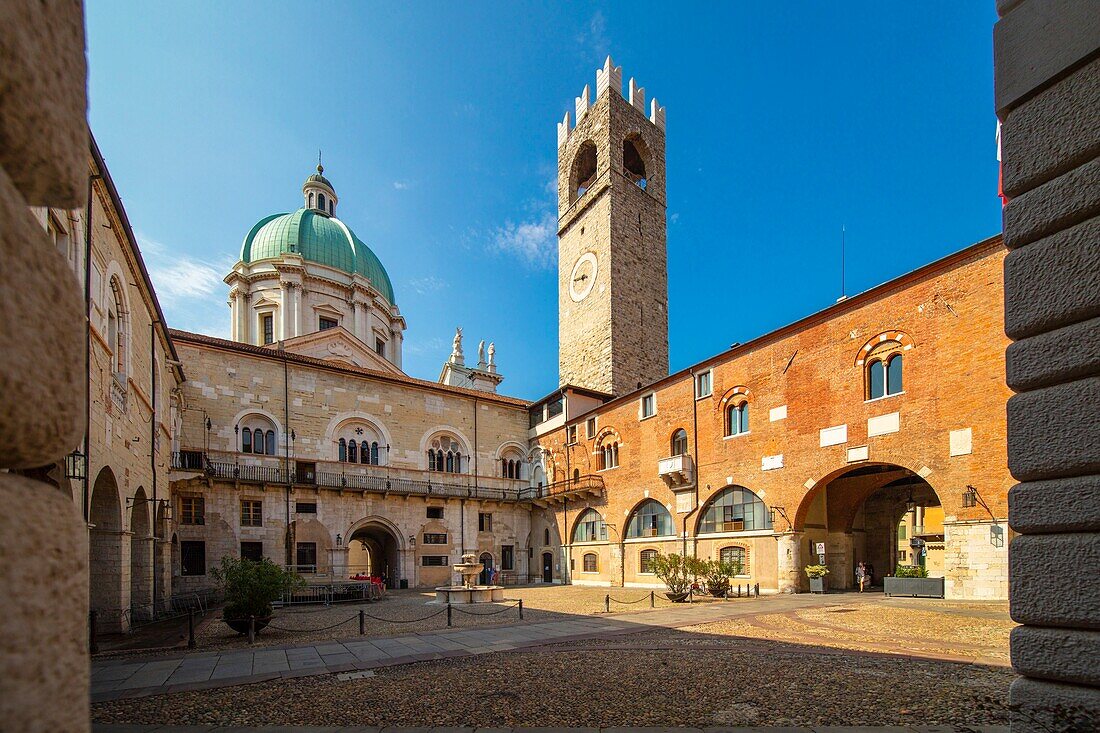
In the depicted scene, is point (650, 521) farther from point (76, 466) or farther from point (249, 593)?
point (76, 466)

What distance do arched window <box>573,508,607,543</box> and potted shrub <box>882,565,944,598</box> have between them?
14579mm

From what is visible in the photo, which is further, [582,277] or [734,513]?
[582,277]

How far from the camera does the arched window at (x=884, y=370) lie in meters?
19.1

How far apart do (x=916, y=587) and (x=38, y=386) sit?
75.2 ft

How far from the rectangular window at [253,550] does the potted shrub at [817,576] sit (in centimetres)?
2408

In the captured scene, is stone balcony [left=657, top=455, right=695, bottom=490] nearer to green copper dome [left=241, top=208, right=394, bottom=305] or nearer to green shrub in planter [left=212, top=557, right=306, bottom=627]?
green shrub in planter [left=212, top=557, right=306, bottom=627]

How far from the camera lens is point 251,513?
88.6ft

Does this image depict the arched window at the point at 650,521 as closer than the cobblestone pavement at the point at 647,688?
No

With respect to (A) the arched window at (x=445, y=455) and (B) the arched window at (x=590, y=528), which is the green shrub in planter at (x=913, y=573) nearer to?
(B) the arched window at (x=590, y=528)

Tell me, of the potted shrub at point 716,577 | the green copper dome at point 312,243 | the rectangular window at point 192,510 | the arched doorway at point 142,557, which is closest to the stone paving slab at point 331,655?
the potted shrub at point 716,577

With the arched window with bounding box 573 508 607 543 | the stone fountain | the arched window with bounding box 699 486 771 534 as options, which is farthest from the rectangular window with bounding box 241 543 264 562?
the arched window with bounding box 699 486 771 534

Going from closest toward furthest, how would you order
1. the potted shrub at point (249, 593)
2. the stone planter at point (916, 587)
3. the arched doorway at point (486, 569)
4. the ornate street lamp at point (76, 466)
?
the ornate street lamp at point (76, 466)
the potted shrub at point (249, 593)
the stone planter at point (916, 587)
the arched doorway at point (486, 569)

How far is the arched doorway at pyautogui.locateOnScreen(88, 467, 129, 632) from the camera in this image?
13.6 meters

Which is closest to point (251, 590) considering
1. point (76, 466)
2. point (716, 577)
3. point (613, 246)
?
point (76, 466)
